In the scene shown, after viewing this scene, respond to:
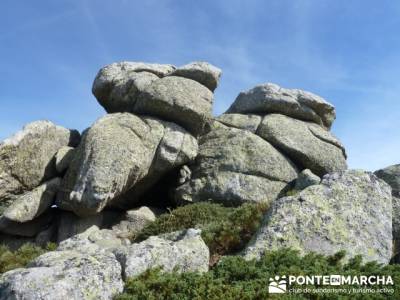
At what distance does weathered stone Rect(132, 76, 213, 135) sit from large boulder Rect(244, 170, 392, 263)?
1247 centimetres

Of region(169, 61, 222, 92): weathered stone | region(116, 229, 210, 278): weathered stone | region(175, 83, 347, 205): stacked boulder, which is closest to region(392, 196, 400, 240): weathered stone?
region(175, 83, 347, 205): stacked boulder

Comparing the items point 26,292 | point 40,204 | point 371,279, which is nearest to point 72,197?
point 40,204

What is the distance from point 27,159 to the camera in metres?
24.2

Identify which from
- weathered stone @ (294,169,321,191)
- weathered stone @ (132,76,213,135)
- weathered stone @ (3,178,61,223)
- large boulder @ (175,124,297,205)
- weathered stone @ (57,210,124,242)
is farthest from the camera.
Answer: weathered stone @ (132,76,213,135)

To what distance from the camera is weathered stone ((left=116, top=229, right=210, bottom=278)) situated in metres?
9.98

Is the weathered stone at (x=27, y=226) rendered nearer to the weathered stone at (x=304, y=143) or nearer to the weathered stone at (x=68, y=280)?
the weathered stone at (x=304, y=143)

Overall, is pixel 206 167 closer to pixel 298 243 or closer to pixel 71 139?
pixel 71 139

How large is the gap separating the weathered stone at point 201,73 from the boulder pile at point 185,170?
0.07m

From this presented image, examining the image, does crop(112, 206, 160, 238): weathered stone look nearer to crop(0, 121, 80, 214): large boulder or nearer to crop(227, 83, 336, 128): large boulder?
crop(0, 121, 80, 214): large boulder

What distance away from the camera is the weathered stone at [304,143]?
28.5m

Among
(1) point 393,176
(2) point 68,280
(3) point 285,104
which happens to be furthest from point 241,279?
(3) point 285,104

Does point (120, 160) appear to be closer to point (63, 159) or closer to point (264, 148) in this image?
point (63, 159)

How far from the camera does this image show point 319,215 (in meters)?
14.0

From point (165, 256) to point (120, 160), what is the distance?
12.5 meters
